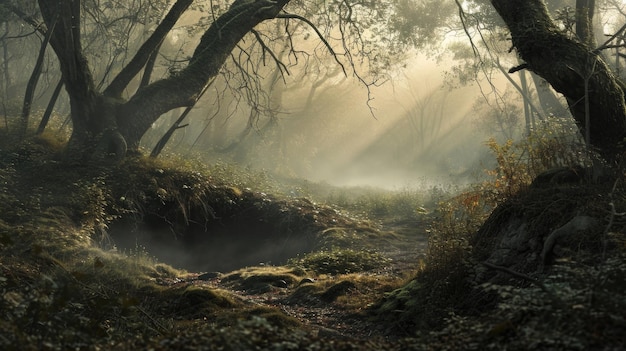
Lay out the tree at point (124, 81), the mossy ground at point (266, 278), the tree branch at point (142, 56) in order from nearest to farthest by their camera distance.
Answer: the mossy ground at point (266, 278), the tree at point (124, 81), the tree branch at point (142, 56)

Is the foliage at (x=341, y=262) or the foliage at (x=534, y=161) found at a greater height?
the foliage at (x=534, y=161)

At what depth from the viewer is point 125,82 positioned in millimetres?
13359

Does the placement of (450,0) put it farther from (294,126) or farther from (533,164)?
(533,164)

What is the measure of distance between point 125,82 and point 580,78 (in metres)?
10.1

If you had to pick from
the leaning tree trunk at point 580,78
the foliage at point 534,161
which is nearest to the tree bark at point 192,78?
the foliage at point 534,161

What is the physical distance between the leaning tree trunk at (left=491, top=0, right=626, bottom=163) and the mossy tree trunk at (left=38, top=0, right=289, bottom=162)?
634 centimetres

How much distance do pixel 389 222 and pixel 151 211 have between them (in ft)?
28.3

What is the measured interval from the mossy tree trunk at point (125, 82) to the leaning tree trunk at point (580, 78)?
20.8 ft

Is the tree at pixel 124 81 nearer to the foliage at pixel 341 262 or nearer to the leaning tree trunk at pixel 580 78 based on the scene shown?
the foliage at pixel 341 262

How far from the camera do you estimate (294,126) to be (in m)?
50.5

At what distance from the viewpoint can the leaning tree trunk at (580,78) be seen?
6.68 m

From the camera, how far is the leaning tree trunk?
21.9 ft

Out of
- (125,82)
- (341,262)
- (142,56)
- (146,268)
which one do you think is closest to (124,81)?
(125,82)

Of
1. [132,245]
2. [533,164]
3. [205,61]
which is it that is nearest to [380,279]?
[533,164]
